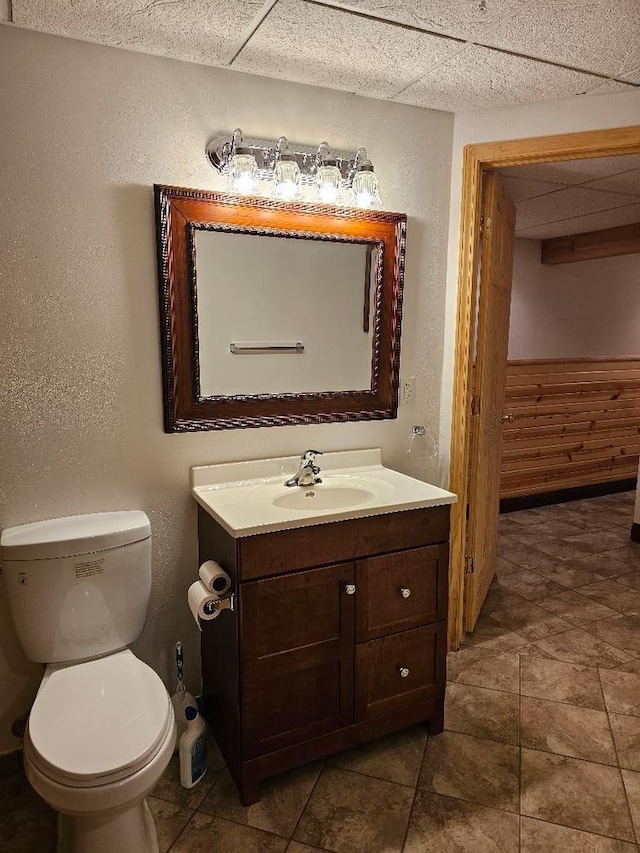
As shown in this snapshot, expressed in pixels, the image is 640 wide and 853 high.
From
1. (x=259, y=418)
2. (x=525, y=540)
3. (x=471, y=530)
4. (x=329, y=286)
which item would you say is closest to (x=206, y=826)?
(x=259, y=418)

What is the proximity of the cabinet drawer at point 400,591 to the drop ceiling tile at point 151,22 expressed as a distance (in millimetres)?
1574

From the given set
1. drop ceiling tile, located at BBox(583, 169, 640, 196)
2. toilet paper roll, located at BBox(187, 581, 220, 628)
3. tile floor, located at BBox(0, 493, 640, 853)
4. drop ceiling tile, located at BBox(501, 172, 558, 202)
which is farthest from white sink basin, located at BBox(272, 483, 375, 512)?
drop ceiling tile, located at BBox(583, 169, 640, 196)

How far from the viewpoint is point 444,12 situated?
1.48 meters

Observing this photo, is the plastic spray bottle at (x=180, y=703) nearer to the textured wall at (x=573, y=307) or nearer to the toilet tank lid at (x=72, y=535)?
the toilet tank lid at (x=72, y=535)

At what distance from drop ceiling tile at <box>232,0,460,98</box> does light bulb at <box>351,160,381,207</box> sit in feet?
0.90

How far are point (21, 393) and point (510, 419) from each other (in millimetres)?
2433

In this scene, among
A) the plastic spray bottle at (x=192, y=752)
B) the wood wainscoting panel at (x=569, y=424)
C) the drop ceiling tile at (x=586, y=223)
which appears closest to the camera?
the plastic spray bottle at (x=192, y=752)

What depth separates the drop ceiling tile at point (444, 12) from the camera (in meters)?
1.44

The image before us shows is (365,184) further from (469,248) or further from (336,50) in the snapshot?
(469,248)

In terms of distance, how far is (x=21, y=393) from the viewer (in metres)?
1.74

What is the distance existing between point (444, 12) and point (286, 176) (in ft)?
2.07

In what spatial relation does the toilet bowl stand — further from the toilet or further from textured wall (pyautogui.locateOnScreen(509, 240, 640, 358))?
textured wall (pyautogui.locateOnScreen(509, 240, 640, 358))

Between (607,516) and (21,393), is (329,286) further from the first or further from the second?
(607,516)

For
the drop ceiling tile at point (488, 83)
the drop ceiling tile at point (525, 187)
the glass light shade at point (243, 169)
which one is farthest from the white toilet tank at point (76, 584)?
the drop ceiling tile at point (525, 187)
